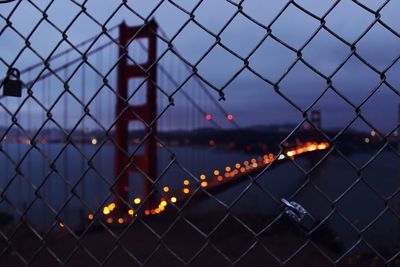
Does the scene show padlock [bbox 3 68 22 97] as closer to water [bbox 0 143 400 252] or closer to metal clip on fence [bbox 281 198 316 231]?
water [bbox 0 143 400 252]

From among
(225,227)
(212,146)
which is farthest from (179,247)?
(212,146)

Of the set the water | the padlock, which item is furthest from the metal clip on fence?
the padlock

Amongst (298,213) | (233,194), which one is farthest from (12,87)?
(233,194)

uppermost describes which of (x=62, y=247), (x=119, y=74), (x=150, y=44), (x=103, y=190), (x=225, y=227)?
(x=150, y=44)

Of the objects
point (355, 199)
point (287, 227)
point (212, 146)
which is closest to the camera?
point (287, 227)

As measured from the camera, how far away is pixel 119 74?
10.0 metres

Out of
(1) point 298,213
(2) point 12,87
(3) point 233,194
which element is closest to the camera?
(1) point 298,213

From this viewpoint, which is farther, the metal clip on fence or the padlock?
the padlock

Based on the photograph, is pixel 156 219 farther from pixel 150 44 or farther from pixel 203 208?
pixel 150 44

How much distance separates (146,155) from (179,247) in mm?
2875

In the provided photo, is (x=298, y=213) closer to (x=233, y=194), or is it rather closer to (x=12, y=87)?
(x=12, y=87)

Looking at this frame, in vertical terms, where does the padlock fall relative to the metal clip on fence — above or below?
above

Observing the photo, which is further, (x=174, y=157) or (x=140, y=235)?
(x=140, y=235)

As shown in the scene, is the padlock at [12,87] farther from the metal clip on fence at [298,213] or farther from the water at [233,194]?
the metal clip on fence at [298,213]
